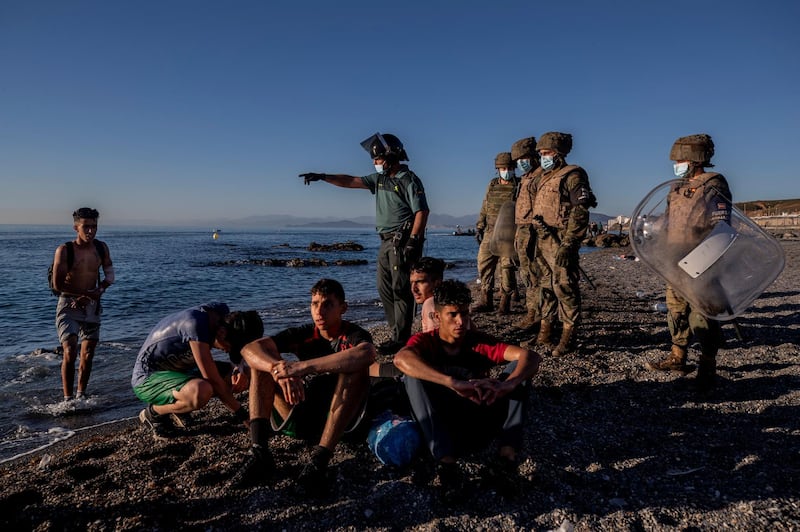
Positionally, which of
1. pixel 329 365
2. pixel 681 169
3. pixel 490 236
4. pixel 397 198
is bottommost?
pixel 329 365

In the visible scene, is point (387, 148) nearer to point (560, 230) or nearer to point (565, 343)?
point (560, 230)

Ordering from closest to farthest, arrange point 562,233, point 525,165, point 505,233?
point 562,233 < point 525,165 < point 505,233

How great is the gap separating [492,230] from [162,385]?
6347mm

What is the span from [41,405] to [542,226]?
664 centimetres

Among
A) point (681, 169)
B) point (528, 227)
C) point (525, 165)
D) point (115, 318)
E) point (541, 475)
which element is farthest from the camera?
point (115, 318)

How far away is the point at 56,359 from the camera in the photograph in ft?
23.9

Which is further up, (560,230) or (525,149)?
(525,149)

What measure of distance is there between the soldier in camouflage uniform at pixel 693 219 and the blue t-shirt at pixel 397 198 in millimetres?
2648

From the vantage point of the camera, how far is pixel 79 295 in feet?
17.8

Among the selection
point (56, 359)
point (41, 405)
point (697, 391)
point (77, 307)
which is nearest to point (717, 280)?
point (697, 391)

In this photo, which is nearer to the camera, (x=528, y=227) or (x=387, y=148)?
(x=387, y=148)

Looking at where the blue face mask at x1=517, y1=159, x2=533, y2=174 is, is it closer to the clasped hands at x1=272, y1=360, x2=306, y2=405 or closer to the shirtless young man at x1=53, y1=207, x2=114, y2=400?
the clasped hands at x1=272, y1=360, x2=306, y2=405

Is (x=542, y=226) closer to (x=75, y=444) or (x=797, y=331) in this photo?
(x=797, y=331)

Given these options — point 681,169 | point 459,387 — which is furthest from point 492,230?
point 459,387
